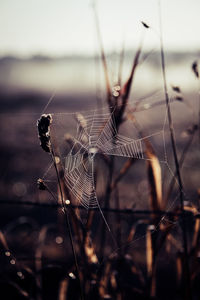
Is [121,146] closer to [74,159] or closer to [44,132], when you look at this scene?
[74,159]

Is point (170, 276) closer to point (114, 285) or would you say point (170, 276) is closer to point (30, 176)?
point (114, 285)

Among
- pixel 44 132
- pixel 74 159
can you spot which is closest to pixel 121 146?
pixel 74 159

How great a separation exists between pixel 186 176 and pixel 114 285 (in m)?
3.08

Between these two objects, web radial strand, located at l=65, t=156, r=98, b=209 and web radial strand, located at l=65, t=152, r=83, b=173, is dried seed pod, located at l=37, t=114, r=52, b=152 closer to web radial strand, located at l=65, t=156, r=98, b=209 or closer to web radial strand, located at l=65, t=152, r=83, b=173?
web radial strand, located at l=65, t=156, r=98, b=209

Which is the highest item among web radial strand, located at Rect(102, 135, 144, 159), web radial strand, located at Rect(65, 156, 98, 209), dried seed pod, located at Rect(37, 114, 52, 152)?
web radial strand, located at Rect(102, 135, 144, 159)

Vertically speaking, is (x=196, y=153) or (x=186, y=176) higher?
(x=196, y=153)

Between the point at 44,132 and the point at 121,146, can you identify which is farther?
the point at 121,146

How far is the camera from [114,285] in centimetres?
152

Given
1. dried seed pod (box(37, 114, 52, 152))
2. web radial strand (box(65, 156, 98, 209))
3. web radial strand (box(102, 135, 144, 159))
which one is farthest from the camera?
web radial strand (box(102, 135, 144, 159))

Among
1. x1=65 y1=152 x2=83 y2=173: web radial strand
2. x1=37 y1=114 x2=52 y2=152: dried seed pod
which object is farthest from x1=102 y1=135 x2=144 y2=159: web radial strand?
x1=37 y1=114 x2=52 y2=152: dried seed pod

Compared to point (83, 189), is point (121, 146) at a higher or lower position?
higher

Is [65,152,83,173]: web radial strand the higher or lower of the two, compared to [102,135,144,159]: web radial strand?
lower

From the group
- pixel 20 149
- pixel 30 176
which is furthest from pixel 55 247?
pixel 20 149

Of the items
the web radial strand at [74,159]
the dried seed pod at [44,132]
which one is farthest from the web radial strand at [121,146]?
the dried seed pod at [44,132]
